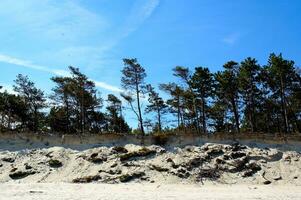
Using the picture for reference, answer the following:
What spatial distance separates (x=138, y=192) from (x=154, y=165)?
7634 mm

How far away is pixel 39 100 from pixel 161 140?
2532 cm

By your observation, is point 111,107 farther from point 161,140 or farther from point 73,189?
point 73,189

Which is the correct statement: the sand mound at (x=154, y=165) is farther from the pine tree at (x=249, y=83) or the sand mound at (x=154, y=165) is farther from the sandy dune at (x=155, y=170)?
the pine tree at (x=249, y=83)

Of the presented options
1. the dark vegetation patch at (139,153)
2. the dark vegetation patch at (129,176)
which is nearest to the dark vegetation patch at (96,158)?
the dark vegetation patch at (139,153)

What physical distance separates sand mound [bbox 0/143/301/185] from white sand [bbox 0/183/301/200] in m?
2.11

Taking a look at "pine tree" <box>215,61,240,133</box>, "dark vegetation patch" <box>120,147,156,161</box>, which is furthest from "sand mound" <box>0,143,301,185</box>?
"pine tree" <box>215,61,240,133</box>

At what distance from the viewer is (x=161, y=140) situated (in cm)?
3584

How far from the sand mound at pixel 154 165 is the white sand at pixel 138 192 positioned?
6.93 feet

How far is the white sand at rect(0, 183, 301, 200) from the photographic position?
21.6 m

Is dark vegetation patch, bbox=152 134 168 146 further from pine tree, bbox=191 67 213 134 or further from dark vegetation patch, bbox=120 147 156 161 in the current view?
pine tree, bbox=191 67 213 134

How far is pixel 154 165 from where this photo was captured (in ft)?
104

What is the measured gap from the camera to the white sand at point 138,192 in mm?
21562

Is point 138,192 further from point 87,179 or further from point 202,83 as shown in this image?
point 202,83

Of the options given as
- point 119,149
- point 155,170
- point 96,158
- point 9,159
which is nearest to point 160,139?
point 119,149
